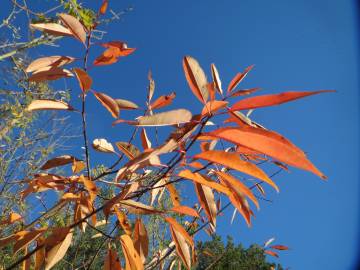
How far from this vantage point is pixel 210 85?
0.39 m

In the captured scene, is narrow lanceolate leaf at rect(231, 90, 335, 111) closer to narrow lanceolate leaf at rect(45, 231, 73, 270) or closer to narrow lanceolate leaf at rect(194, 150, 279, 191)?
narrow lanceolate leaf at rect(194, 150, 279, 191)

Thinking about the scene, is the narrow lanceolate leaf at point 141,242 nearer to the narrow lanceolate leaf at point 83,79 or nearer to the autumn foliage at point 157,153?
the autumn foliage at point 157,153

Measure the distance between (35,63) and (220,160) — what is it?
0.42 metres

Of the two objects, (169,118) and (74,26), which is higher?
(74,26)

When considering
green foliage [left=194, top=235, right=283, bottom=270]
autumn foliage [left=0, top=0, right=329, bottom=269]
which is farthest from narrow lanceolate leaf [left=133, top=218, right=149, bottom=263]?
green foliage [left=194, top=235, right=283, bottom=270]

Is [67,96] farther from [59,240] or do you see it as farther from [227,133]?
[227,133]

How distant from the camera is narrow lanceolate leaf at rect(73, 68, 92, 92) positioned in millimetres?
502

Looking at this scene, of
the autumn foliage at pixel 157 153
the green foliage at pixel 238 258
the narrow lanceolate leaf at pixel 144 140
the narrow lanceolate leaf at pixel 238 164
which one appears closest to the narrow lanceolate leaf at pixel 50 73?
the autumn foliage at pixel 157 153

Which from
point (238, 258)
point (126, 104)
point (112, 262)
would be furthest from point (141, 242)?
point (238, 258)

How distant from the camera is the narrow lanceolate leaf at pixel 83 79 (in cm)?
50

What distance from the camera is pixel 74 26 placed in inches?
21.5

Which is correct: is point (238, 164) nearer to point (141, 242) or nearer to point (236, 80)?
point (236, 80)

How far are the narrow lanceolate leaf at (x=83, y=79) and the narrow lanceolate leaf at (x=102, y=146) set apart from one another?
0.19 meters

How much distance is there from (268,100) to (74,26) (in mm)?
408
